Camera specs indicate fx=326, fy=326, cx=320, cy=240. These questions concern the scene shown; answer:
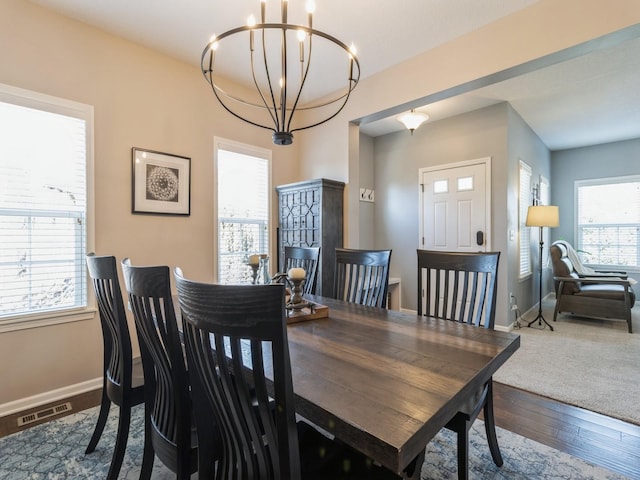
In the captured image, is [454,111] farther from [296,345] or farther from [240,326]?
[240,326]

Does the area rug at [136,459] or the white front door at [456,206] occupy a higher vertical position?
the white front door at [456,206]

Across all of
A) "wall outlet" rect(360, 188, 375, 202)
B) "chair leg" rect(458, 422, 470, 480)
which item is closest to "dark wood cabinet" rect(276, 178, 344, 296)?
"wall outlet" rect(360, 188, 375, 202)

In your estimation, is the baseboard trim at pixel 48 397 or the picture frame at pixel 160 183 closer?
the baseboard trim at pixel 48 397

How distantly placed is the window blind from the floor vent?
26.7 inches

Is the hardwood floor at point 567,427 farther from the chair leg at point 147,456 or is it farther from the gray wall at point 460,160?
the gray wall at point 460,160

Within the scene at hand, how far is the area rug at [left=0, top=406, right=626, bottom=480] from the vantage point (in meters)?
1.63

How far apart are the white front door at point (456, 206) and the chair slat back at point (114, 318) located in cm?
403

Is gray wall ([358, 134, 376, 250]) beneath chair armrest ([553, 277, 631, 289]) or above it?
above

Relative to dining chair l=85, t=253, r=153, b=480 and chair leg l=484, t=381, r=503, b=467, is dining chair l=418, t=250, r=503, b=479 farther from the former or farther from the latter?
dining chair l=85, t=253, r=153, b=480

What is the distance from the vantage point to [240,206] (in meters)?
3.48

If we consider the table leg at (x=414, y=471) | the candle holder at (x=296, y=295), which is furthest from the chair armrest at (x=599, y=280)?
the table leg at (x=414, y=471)

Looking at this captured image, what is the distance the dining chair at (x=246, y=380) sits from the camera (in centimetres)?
70

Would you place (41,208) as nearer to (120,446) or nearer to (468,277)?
(120,446)

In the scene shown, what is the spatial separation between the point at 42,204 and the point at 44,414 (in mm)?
1427
